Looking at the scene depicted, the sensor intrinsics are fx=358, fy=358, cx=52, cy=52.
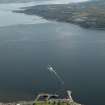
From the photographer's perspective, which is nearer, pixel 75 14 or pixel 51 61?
pixel 51 61

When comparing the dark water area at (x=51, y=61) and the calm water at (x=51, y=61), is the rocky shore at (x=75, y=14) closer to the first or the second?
the calm water at (x=51, y=61)

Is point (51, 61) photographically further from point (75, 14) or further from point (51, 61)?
point (75, 14)

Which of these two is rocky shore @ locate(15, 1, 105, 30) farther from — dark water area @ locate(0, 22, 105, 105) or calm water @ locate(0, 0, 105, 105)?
dark water area @ locate(0, 22, 105, 105)

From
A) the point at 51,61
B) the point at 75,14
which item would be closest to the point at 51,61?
the point at 51,61

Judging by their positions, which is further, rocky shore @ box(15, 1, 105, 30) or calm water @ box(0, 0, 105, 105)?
rocky shore @ box(15, 1, 105, 30)

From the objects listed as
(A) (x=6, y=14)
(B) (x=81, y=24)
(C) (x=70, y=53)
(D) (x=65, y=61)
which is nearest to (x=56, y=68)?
(D) (x=65, y=61)

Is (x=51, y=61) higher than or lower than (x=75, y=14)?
higher

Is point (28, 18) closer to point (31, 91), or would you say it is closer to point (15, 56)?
point (15, 56)

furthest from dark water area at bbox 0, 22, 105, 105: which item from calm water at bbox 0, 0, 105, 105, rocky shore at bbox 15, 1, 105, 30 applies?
rocky shore at bbox 15, 1, 105, 30
